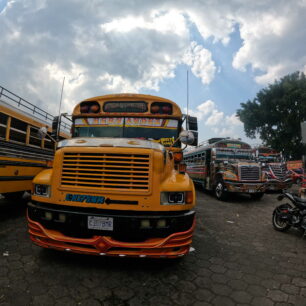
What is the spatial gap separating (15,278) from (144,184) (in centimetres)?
199

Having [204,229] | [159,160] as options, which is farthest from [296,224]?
[159,160]

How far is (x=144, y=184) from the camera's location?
268 centimetres

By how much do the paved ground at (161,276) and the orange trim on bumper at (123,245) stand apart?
39 cm

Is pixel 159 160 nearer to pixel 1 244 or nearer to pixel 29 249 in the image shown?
pixel 29 249

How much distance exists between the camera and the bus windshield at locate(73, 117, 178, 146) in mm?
4207

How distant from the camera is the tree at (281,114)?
25656mm

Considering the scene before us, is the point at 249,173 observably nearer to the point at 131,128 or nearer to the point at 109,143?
the point at 131,128

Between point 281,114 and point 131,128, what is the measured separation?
29.0 metres

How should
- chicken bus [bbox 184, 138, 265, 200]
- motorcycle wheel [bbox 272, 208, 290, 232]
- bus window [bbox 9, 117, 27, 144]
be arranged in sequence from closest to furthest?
motorcycle wheel [bbox 272, 208, 290, 232], bus window [bbox 9, 117, 27, 144], chicken bus [bbox 184, 138, 265, 200]

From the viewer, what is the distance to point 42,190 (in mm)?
2873

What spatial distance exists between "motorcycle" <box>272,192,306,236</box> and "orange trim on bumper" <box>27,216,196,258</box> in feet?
11.1

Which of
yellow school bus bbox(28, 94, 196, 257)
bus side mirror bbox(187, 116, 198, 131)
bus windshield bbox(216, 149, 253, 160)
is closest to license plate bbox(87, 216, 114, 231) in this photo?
yellow school bus bbox(28, 94, 196, 257)

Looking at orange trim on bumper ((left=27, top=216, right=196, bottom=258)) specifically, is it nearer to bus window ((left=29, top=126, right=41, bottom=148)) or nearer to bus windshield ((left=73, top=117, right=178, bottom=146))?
bus windshield ((left=73, top=117, right=178, bottom=146))

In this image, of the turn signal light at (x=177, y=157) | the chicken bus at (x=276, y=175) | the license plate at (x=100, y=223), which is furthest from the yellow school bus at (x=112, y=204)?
the chicken bus at (x=276, y=175)
